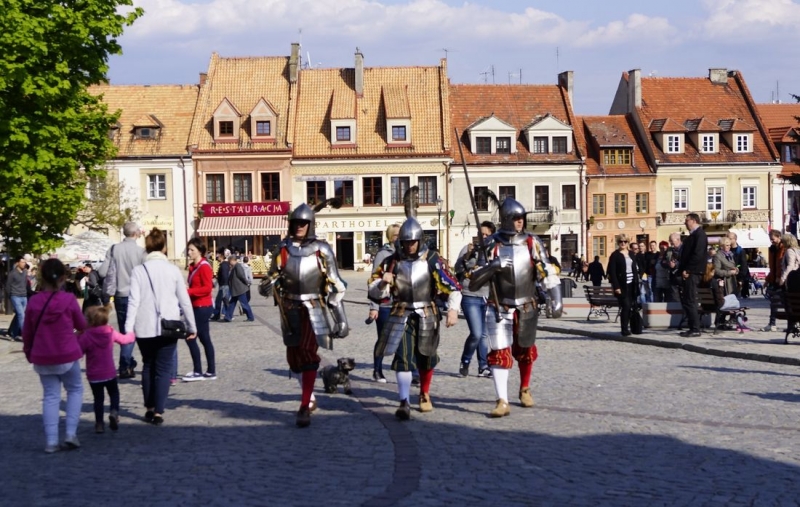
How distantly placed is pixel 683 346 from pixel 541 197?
43.2m

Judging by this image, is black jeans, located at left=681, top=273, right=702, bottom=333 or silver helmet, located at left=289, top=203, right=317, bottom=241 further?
black jeans, located at left=681, top=273, right=702, bottom=333

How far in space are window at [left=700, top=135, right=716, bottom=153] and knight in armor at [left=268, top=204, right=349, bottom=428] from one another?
54184 millimetres

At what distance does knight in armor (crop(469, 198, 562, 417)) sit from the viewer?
33.9 feet

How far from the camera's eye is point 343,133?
192 ft

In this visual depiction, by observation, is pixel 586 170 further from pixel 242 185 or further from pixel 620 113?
pixel 242 185

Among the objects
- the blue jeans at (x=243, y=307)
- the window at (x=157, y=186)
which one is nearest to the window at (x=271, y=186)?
the window at (x=157, y=186)

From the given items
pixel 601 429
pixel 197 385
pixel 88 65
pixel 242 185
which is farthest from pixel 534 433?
pixel 242 185

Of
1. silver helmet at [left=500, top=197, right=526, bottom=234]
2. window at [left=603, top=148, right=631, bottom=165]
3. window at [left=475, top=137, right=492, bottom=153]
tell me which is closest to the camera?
silver helmet at [left=500, top=197, right=526, bottom=234]

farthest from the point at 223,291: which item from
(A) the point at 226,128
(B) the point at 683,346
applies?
(A) the point at 226,128

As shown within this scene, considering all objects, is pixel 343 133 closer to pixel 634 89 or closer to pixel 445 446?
pixel 634 89

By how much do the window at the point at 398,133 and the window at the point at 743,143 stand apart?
18788 mm

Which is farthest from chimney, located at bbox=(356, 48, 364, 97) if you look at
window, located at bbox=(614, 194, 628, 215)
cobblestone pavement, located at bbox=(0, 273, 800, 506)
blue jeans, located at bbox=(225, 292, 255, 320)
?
cobblestone pavement, located at bbox=(0, 273, 800, 506)

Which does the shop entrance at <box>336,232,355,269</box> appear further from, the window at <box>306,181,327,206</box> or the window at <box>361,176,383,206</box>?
the window at <box>306,181,327,206</box>

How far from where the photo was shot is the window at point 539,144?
194ft
